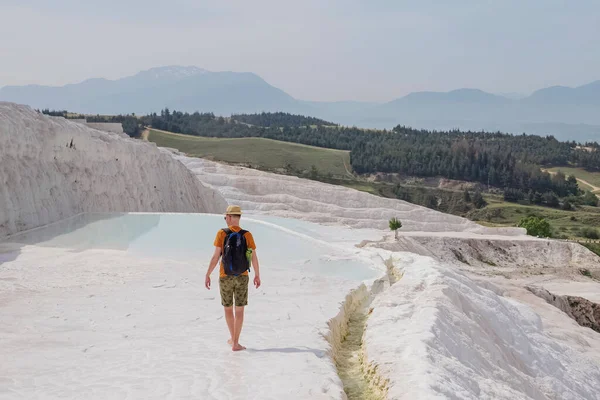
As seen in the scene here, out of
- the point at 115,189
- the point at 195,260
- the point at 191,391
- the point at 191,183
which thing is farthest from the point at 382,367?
the point at 191,183

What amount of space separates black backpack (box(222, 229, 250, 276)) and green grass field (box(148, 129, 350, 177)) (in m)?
93.2

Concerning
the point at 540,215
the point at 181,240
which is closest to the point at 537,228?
the point at 540,215

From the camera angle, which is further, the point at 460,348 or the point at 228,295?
the point at 460,348

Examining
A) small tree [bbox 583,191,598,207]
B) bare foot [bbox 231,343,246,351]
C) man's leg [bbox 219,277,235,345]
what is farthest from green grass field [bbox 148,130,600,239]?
man's leg [bbox 219,277,235,345]

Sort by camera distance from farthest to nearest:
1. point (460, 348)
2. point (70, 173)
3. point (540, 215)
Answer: point (540, 215) → point (70, 173) → point (460, 348)

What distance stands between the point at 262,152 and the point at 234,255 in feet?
341

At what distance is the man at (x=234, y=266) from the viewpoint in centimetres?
697

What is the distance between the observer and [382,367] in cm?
693

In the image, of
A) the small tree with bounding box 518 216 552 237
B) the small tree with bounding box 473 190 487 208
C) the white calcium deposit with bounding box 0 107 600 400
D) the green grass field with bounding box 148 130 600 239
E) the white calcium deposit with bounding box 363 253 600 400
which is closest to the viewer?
the white calcium deposit with bounding box 0 107 600 400

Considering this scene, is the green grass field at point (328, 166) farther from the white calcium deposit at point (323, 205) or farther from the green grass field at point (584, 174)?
the white calcium deposit at point (323, 205)

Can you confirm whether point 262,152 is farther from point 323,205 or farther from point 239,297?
point 239,297

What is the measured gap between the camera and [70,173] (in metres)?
20.0

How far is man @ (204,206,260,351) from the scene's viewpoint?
6.97 metres

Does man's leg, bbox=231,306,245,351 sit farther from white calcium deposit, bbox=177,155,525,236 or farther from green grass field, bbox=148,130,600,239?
green grass field, bbox=148,130,600,239
